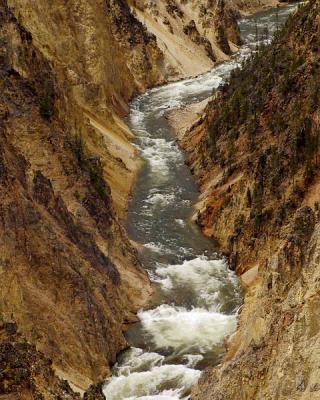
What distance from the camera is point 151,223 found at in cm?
3153

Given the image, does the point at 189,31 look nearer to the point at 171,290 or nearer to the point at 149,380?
the point at 171,290

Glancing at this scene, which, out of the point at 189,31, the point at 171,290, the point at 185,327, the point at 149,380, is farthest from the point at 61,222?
the point at 189,31

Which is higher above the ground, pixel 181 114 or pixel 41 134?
pixel 41 134

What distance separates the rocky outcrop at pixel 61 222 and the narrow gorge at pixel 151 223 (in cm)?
6

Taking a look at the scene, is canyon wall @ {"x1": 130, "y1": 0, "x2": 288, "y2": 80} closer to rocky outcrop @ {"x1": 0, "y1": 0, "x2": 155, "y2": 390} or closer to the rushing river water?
the rushing river water

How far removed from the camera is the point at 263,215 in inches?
1129

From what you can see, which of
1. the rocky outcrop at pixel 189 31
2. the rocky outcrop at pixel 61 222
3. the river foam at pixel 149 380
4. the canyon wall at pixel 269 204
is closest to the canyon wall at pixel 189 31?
the rocky outcrop at pixel 189 31

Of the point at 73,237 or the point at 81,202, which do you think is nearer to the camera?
the point at 73,237

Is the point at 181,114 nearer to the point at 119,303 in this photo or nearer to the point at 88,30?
the point at 88,30

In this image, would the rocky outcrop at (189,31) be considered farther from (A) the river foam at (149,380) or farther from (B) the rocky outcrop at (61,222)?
(A) the river foam at (149,380)

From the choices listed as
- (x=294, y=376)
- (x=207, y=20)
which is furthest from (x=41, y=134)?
(x=207, y=20)

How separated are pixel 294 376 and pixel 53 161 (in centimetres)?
1489

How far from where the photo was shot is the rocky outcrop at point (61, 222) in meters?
19.1

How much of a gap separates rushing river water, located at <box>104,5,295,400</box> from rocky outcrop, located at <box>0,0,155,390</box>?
0.65 metres
